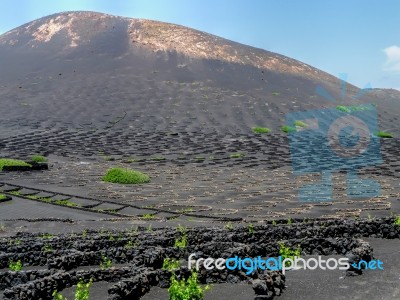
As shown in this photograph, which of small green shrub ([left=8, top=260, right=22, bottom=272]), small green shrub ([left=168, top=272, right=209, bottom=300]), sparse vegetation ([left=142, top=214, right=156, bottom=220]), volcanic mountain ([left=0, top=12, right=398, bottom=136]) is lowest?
sparse vegetation ([left=142, top=214, right=156, bottom=220])

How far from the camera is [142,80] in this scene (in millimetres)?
100938

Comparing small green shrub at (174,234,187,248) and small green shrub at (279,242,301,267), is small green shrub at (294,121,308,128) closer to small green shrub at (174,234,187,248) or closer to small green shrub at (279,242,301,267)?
small green shrub at (174,234,187,248)

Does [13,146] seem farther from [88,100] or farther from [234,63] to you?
[234,63]

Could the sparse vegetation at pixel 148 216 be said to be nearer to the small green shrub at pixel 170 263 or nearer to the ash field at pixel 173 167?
the ash field at pixel 173 167

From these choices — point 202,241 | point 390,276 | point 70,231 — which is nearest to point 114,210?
point 70,231

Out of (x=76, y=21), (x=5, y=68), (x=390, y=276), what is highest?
(x=76, y=21)

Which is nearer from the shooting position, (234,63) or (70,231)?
(70,231)

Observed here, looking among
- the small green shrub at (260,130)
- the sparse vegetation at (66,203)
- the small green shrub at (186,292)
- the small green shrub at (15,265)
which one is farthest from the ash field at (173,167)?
the small green shrub at (260,130)

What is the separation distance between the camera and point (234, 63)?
118 meters

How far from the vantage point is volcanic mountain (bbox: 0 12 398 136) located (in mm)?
79750

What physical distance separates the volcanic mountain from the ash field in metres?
0.48

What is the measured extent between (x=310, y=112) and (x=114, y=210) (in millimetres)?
66710

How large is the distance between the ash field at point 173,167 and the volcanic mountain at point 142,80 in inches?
18.9

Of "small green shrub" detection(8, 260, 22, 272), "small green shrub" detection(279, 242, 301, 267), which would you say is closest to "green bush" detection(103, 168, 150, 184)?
"small green shrub" detection(8, 260, 22, 272)
